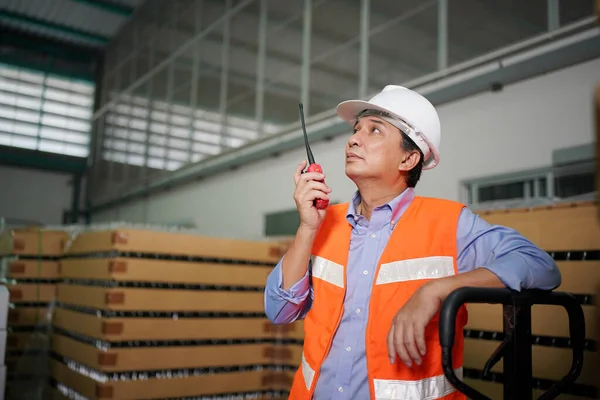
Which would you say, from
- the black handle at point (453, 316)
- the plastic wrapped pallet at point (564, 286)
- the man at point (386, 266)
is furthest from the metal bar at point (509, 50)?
the black handle at point (453, 316)

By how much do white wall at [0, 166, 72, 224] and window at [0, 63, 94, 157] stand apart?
773 millimetres

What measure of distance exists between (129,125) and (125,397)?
10.7m

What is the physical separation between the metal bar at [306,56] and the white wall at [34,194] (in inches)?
405

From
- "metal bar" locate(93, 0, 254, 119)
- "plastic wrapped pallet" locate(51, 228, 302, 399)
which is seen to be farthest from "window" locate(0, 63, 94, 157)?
"plastic wrapped pallet" locate(51, 228, 302, 399)

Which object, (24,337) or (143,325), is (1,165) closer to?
(24,337)

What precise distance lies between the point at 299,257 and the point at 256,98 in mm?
7260

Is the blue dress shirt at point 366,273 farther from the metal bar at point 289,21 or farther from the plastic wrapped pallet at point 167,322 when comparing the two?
the metal bar at point 289,21

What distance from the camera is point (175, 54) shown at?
1180 centimetres

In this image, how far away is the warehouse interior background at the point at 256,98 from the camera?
4504 mm

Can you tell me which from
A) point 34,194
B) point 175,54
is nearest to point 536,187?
point 175,54

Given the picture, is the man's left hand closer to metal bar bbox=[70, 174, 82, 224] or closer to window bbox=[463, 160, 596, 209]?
window bbox=[463, 160, 596, 209]

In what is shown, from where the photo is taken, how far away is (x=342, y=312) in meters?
1.81

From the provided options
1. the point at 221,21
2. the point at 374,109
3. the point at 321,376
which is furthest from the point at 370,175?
the point at 221,21

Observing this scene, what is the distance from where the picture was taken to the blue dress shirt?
5.02 ft
